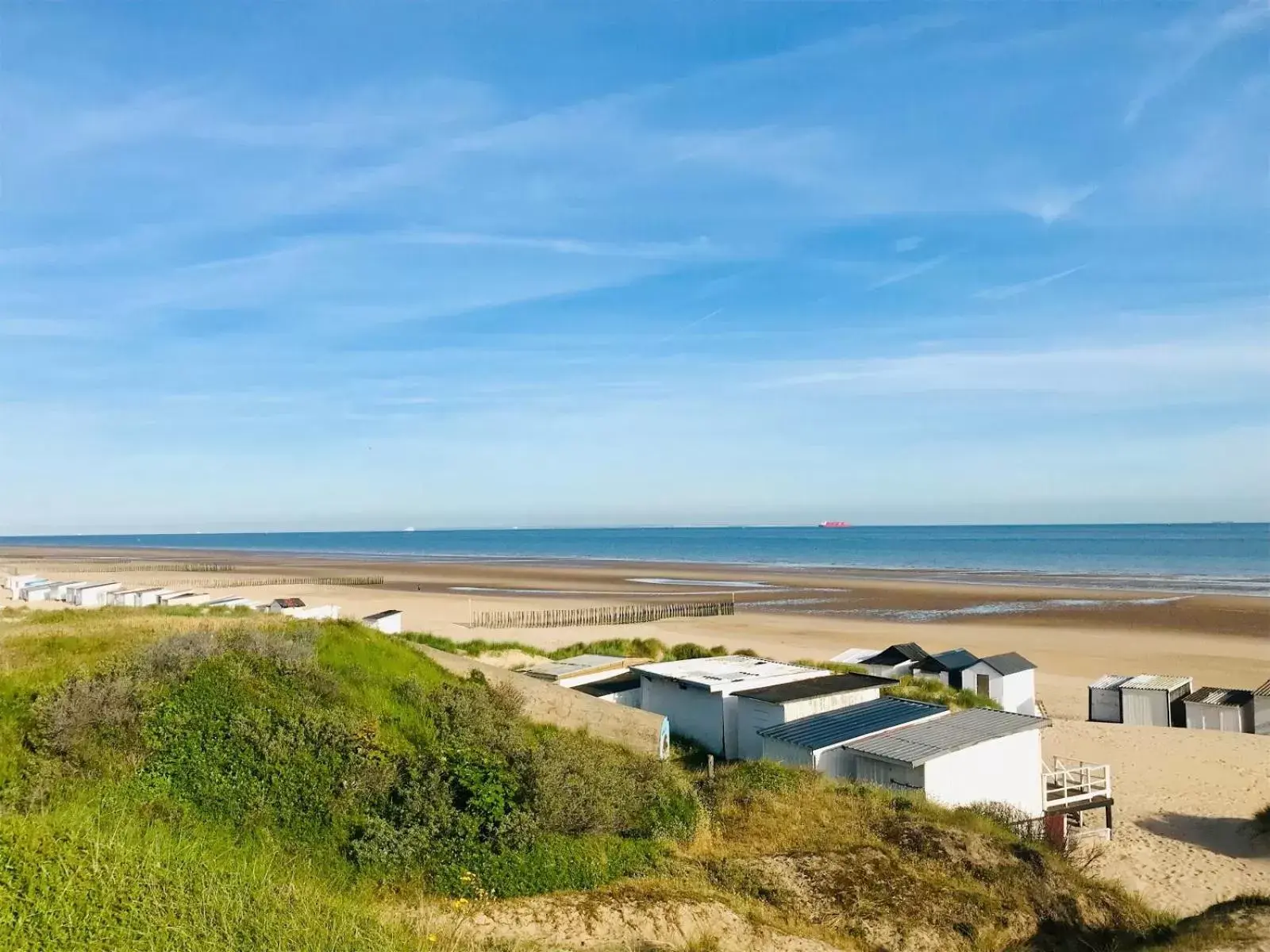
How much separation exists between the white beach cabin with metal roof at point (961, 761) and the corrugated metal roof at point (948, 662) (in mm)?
11159

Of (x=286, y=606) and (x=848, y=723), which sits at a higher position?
(x=286, y=606)

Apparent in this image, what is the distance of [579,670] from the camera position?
88.4 feet

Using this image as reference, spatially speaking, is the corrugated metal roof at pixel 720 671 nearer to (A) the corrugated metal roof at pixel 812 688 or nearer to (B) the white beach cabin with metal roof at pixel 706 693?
(B) the white beach cabin with metal roof at pixel 706 693

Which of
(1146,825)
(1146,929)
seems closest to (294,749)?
(1146,929)

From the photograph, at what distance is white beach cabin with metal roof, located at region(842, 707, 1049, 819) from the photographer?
1630 cm

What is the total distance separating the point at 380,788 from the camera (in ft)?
38.0

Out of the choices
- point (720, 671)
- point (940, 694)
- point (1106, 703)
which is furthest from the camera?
point (1106, 703)

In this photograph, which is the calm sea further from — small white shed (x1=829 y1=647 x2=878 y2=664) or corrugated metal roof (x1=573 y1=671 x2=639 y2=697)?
corrugated metal roof (x1=573 y1=671 x2=639 y2=697)

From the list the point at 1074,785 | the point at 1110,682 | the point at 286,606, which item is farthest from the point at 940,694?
the point at 286,606

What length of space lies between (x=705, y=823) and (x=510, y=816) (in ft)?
11.2

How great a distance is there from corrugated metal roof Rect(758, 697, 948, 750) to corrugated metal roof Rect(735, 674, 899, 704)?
52 centimetres

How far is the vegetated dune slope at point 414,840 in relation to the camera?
741cm

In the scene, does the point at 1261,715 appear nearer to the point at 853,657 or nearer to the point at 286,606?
the point at 853,657

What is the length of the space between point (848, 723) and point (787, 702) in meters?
1.46
